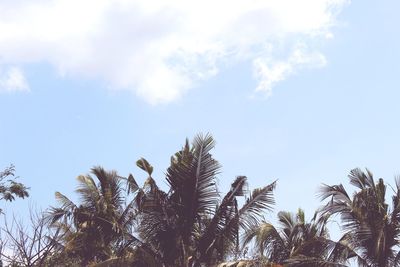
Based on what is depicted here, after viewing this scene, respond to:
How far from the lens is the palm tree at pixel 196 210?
15.8 m

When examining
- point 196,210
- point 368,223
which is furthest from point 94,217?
point 368,223

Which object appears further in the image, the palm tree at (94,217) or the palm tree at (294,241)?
the palm tree at (94,217)

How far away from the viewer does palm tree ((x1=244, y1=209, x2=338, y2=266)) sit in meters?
16.3

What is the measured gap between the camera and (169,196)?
16.4 meters

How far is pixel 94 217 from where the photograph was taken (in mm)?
20000

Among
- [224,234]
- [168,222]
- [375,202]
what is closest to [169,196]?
[168,222]

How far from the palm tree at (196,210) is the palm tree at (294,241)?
0.75m

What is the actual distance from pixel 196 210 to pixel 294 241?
617 cm

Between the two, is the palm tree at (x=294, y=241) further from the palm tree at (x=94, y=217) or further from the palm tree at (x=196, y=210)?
the palm tree at (x=94, y=217)

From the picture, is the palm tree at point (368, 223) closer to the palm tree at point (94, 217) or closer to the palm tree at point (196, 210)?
the palm tree at point (196, 210)

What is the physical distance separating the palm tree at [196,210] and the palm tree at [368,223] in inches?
106

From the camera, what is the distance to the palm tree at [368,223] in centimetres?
1647

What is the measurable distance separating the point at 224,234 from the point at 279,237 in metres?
4.58

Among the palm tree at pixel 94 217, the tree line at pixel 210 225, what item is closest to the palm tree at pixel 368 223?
the tree line at pixel 210 225
